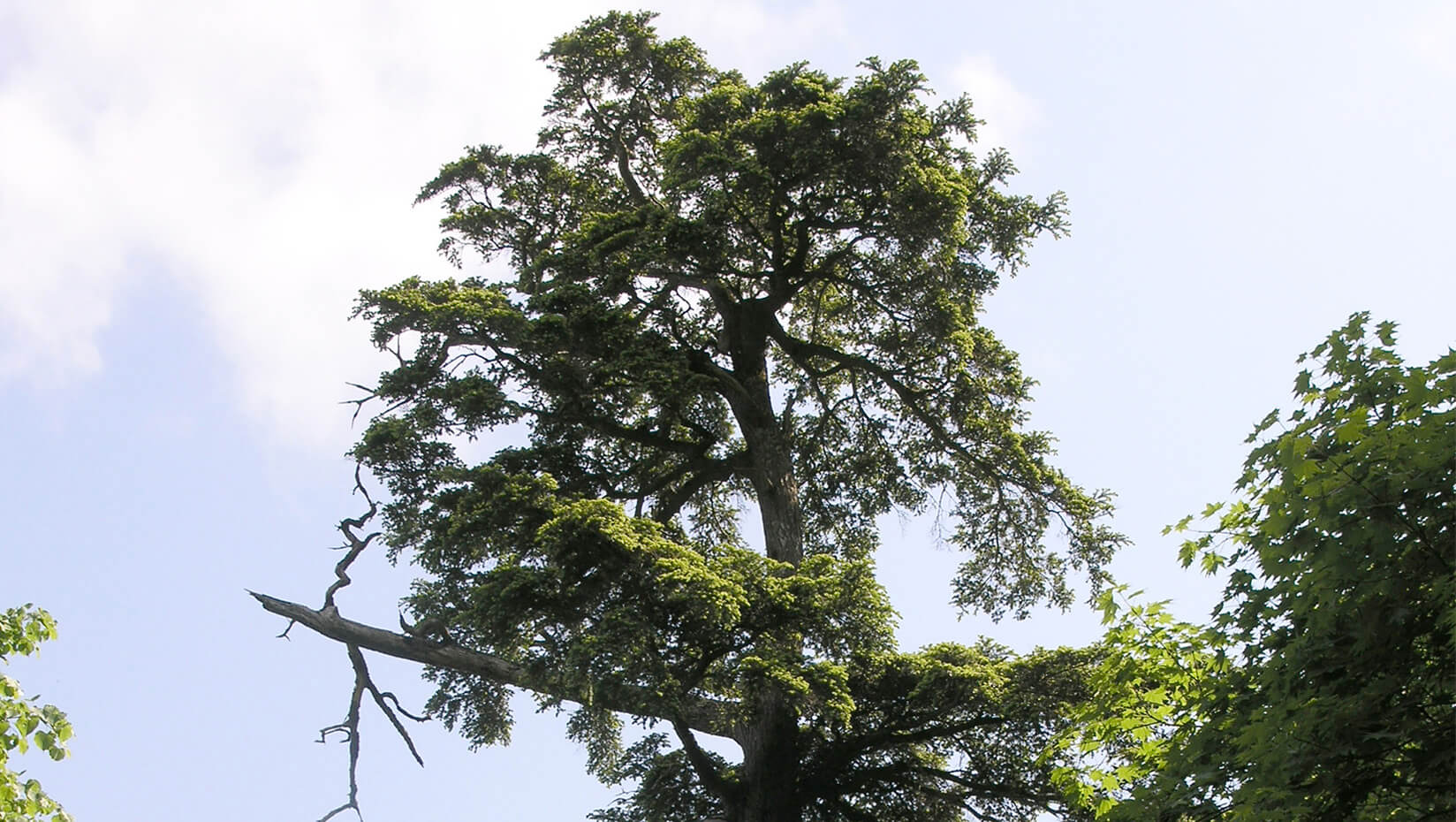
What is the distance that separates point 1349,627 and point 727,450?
13.7 meters

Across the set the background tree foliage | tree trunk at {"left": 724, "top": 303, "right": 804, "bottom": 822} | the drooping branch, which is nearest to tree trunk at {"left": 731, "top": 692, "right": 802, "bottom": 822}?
tree trunk at {"left": 724, "top": 303, "right": 804, "bottom": 822}

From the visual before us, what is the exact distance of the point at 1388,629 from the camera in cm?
702

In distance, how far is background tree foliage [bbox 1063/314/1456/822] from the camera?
6.82 meters

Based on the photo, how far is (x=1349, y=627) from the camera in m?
7.10

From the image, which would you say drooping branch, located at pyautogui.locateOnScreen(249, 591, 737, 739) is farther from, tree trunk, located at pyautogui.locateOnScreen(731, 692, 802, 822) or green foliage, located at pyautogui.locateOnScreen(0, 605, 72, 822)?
green foliage, located at pyautogui.locateOnScreen(0, 605, 72, 822)

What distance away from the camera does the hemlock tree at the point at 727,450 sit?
14.7m

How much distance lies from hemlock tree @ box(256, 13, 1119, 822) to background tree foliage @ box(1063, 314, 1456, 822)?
6526 mm

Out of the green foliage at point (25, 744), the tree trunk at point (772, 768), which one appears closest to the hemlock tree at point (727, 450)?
the tree trunk at point (772, 768)

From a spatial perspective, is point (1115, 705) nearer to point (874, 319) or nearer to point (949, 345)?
point (949, 345)

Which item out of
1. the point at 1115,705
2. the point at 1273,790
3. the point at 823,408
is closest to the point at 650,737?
the point at 823,408

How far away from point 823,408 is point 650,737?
219 inches

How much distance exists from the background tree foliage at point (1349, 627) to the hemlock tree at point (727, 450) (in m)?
6.53

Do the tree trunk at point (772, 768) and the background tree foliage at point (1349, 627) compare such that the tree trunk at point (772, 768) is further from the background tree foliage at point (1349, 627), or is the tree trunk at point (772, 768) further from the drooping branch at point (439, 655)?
the background tree foliage at point (1349, 627)

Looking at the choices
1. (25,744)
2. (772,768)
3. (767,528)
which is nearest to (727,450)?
(767,528)
